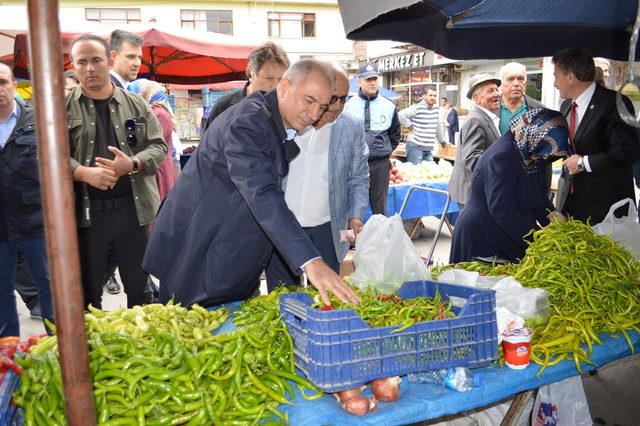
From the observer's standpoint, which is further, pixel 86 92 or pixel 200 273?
pixel 86 92

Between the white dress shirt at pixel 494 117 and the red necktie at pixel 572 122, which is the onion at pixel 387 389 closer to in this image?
the red necktie at pixel 572 122

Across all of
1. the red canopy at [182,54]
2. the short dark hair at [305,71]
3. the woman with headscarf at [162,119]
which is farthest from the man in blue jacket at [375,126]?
the short dark hair at [305,71]

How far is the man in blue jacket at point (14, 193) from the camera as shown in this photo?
3.97 meters

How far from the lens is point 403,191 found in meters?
7.83

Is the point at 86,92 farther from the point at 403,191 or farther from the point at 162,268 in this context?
the point at 403,191

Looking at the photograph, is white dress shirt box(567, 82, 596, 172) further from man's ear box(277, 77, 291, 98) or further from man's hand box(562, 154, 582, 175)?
man's ear box(277, 77, 291, 98)

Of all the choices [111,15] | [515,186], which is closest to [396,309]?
[515,186]

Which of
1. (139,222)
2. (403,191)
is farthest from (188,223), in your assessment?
(403,191)

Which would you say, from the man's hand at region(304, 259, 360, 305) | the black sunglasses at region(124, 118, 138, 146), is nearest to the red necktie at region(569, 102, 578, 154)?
the man's hand at region(304, 259, 360, 305)

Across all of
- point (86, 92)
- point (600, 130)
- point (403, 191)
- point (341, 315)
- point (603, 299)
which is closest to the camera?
point (341, 315)

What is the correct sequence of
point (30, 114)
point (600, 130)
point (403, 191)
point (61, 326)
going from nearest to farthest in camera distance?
point (61, 326), point (30, 114), point (600, 130), point (403, 191)

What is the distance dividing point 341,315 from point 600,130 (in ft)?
11.2

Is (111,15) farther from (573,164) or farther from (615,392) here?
(615,392)

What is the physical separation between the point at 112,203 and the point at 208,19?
32908 millimetres
